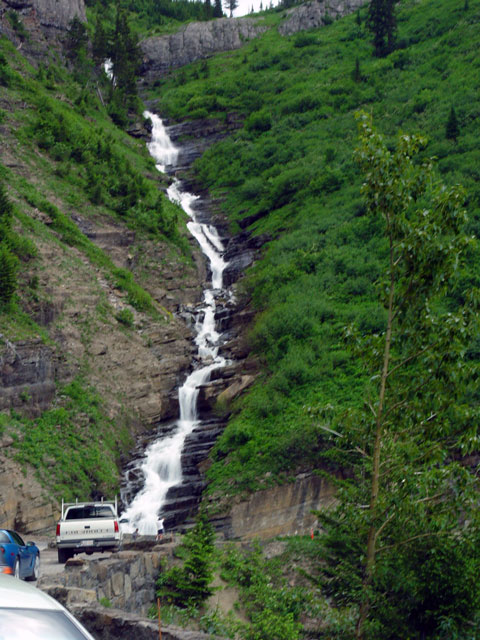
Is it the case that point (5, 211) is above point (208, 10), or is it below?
below

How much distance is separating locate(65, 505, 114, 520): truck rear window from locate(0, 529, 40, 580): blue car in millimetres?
4120

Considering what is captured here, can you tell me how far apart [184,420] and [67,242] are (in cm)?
1414

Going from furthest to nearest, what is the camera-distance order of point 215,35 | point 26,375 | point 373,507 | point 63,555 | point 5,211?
point 215,35
point 5,211
point 26,375
point 63,555
point 373,507

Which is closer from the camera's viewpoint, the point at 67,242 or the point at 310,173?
the point at 67,242

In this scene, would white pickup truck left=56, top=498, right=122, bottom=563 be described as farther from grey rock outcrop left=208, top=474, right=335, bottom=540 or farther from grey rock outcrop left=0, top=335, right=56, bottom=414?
grey rock outcrop left=0, top=335, right=56, bottom=414

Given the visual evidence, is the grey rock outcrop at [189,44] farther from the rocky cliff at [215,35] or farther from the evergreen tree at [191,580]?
the evergreen tree at [191,580]

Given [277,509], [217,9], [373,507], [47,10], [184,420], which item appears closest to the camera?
[373,507]

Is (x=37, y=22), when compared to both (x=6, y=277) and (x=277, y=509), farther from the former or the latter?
(x=277, y=509)

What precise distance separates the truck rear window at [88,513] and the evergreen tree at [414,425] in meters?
9.70

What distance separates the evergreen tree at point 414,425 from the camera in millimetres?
10844

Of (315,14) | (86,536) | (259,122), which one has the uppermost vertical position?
(315,14)

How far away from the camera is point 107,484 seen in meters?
31.4

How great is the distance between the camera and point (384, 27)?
86000mm

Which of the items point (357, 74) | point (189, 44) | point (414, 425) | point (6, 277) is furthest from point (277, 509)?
point (189, 44)
